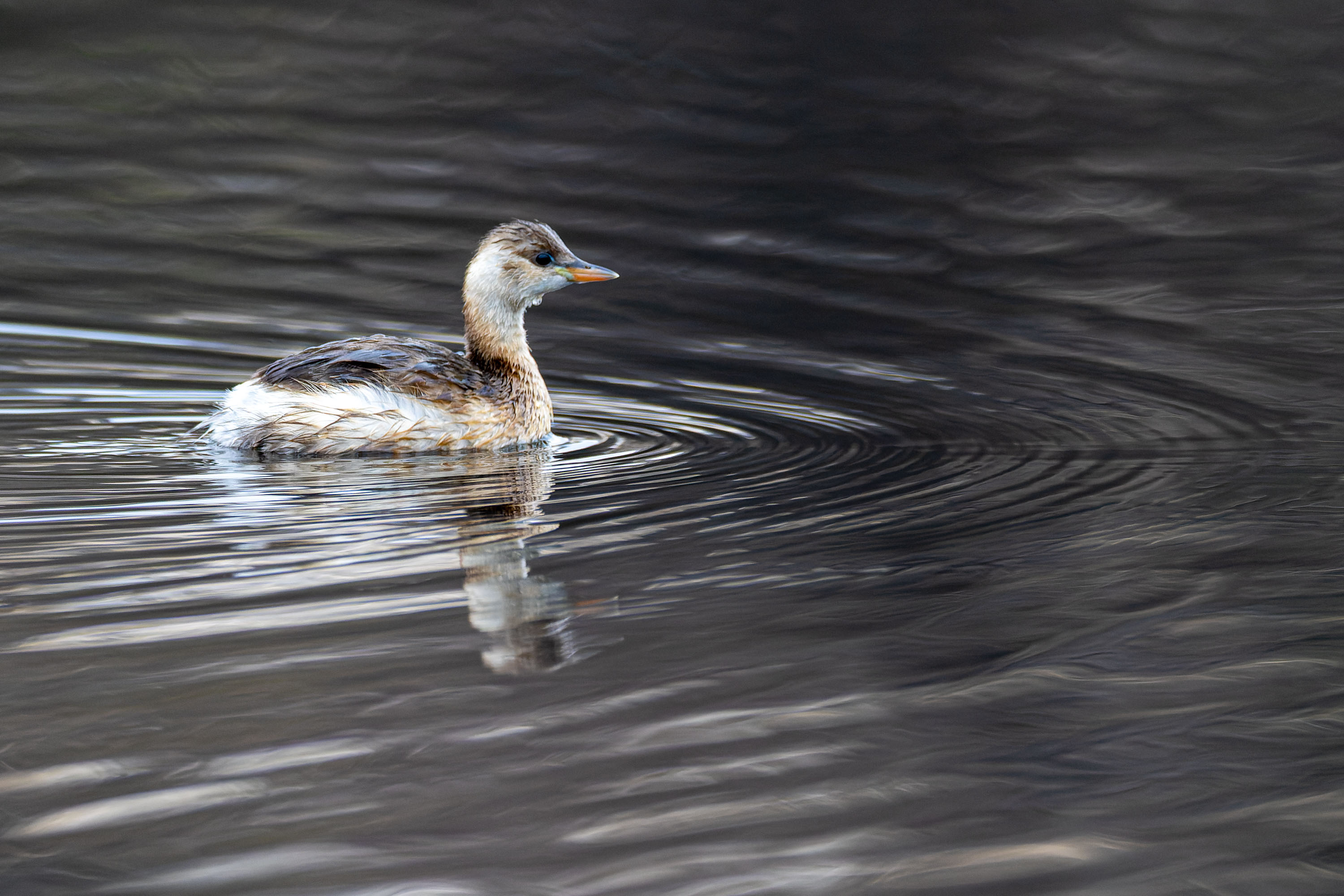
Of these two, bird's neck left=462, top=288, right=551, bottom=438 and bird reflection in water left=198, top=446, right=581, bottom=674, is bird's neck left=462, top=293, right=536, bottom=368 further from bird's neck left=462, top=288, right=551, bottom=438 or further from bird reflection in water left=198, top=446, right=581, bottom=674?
bird reflection in water left=198, top=446, right=581, bottom=674

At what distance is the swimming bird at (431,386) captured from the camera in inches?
261

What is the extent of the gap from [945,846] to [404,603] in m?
1.90

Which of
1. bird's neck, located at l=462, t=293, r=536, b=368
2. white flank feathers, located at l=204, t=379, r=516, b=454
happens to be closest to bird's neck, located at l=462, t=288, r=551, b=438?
bird's neck, located at l=462, t=293, r=536, b=368

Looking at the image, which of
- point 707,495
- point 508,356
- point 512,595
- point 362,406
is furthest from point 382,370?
point 512,595

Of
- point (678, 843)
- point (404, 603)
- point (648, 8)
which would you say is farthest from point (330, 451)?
point (648, 8)

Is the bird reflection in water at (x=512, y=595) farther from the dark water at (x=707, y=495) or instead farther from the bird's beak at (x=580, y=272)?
the bird's beak at (x=580, y=272)

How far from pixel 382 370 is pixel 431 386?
22 centimetres

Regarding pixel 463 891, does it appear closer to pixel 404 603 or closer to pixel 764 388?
pixel 404 603

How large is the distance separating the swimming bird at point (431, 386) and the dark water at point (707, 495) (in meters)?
0.21

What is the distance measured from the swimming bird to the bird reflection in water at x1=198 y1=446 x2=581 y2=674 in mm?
99

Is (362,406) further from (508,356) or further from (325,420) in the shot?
(508,356)

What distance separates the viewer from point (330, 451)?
21.8 feet

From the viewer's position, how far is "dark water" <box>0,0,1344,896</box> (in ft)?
10.2

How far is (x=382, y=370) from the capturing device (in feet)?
22.3
